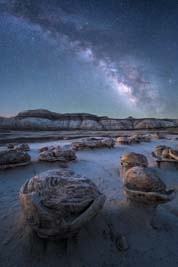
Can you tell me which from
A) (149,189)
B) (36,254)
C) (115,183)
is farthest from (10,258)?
(115,183)

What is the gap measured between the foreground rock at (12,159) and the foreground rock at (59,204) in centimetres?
219

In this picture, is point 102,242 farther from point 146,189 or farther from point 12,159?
point 12,159

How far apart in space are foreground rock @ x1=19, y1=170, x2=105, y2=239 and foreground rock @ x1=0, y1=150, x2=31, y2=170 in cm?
219

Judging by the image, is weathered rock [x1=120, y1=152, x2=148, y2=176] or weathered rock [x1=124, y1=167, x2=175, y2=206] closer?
weathered rock [x1=124, y1=167, x2=175, y2=206]

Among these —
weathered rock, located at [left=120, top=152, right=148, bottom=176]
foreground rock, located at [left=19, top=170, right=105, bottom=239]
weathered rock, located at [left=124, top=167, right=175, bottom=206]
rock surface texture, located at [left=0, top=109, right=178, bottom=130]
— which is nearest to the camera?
foreground rock, located at [left=19, top=170, right=105, bottom=239]

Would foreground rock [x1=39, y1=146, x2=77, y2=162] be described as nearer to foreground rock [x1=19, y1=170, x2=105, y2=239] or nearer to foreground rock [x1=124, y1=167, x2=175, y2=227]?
foreground rock [x1=19, y1=170, x2=105, y2=239]

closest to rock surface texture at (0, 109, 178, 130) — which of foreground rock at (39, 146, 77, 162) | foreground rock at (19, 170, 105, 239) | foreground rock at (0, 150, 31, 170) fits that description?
foreground rock at (39, 146, 77, 162)

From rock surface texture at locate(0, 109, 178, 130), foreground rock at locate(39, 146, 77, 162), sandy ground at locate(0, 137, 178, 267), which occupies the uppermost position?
rock surface texture at locate(0, 109, 178, 130)

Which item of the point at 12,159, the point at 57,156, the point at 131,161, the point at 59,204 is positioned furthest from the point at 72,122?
the point at 59,204

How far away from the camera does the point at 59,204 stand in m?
1.52

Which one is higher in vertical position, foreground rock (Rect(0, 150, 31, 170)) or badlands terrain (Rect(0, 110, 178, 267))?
foreground rock (Rect(0, 150, 31, 170))

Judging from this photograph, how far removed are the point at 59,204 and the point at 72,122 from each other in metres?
35.0

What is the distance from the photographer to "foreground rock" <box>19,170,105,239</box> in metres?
1.39

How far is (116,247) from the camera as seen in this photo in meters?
1.56
